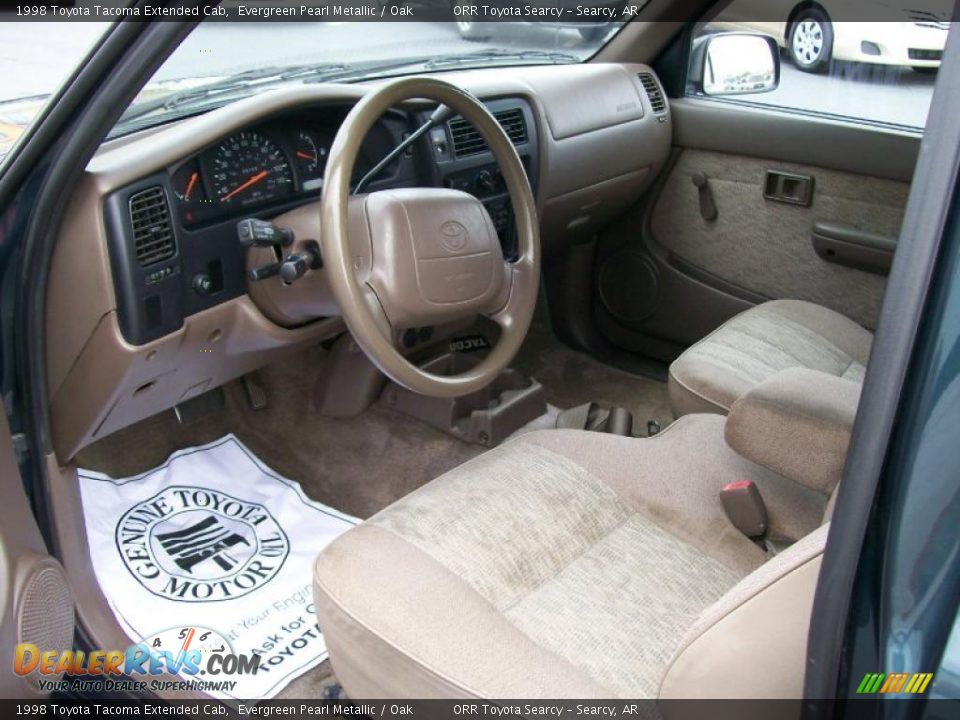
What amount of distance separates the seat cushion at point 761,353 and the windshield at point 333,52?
96 cm

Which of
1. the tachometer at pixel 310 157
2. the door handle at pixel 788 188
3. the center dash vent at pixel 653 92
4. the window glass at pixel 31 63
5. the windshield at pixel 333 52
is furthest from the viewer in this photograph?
the center dash vent at pixel 653 92

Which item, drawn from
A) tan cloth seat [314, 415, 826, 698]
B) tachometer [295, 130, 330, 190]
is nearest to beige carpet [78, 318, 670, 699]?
tachometer [295, 130, 330, 190]

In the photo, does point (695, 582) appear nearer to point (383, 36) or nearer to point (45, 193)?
point (45, 193)

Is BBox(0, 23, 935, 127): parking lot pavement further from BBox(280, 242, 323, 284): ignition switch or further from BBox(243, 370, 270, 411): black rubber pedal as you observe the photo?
BBox(243, 370, 270, 411): black rubber pedal

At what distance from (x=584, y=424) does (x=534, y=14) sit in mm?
1148

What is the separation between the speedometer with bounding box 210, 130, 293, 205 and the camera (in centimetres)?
176

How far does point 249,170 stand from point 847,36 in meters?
1.55

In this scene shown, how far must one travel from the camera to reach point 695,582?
1.40 m

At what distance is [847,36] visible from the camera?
8.04 feet

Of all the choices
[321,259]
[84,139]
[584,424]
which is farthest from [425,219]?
[584,424]

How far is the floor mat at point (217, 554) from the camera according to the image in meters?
1.95

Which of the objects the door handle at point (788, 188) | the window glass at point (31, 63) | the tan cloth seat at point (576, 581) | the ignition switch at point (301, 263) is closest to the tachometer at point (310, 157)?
the ignition switch at point (301, 263)

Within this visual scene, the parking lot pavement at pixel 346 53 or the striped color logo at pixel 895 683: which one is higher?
the parking lot pavement at pixel 346 53

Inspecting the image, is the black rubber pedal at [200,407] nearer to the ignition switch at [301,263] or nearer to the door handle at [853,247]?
the ignition switch at [301,263]
